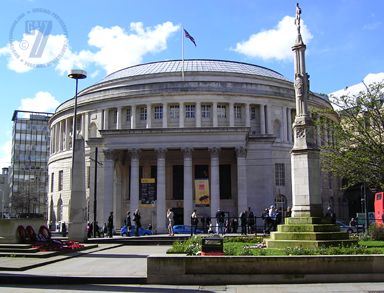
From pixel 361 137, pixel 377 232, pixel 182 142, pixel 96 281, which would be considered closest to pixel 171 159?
pixel 182 142

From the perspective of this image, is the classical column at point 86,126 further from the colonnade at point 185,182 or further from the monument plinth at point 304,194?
the monument plinth at point 304,194

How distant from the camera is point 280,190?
62156 mm

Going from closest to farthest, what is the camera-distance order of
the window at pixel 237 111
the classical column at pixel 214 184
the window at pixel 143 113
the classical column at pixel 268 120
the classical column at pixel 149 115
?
the classical column at pixel 214 184 → the classical column at pixel 149 115 → the classical column at pixel 268 120 → the window at pixel 237 111 → the window at pixel 143 113

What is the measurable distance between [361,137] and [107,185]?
3241cm

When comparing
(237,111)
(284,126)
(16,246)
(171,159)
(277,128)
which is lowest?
(16,246)

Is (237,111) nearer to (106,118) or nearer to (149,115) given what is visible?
(149,115)

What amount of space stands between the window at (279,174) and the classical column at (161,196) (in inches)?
668

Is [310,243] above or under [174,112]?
under

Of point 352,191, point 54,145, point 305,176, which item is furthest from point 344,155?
point 54,145

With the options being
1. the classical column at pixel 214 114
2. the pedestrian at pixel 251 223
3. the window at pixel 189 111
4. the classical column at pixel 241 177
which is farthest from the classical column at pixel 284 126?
the pedestrian at pixel 251 223

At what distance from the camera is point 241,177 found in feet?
175

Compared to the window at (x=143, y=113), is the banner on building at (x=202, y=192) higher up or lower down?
lower down

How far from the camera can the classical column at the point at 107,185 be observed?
178 ft

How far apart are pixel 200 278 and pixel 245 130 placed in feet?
133
